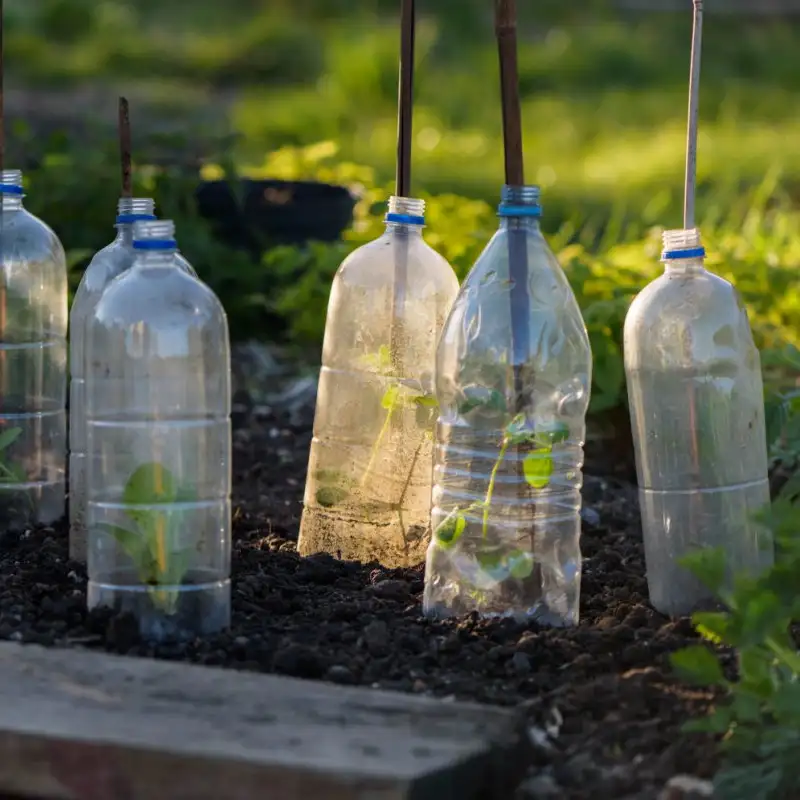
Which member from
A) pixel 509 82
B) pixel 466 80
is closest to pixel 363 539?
pixel 509 82

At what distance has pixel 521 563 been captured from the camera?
2.60 m

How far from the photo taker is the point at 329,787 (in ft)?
6.28

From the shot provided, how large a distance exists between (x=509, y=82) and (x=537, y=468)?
1.97 ft

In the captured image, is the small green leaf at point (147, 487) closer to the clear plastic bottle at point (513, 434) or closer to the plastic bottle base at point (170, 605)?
the plastic bottle base at point (170, 605)

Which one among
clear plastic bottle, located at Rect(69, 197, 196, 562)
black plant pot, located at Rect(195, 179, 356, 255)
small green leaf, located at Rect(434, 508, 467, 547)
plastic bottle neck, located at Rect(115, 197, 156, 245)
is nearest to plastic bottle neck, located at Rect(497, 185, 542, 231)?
small green leaf, located at Rect(434, 508, 467, 547)

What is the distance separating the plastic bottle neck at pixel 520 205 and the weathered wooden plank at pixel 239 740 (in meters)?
0.81

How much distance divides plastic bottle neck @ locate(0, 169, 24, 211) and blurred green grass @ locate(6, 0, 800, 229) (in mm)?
4503

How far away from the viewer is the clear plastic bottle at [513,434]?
8.52 ft

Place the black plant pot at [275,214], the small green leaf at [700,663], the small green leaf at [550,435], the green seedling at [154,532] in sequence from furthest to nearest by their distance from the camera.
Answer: the black plant pot at [275,214] < the small green leaf at [550,435] < the green seedling at [154,532] < the small green leaf at [700,663]

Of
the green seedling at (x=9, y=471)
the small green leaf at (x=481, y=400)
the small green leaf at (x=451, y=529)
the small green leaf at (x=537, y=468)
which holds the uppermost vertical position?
the small green leaf at (x=481, y=400)

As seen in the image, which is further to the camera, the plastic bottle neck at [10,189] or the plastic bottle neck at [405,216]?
the plastic bottle neck at [10,189]

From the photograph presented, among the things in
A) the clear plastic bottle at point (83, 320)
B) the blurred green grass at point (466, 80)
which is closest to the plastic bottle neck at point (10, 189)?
the clear plastic bottle at point (83, 320)

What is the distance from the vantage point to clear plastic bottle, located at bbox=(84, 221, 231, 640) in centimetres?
248

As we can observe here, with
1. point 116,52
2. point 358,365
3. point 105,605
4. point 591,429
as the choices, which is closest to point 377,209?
point 591,429
